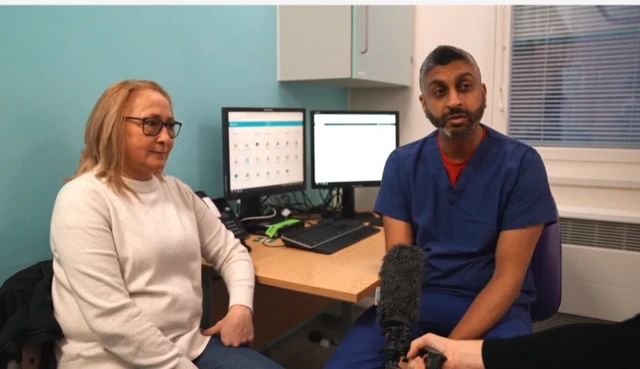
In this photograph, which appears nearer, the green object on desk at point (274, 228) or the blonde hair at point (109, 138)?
the blonde hair at point (109, 138)

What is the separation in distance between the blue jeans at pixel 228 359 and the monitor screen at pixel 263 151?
0.73 m

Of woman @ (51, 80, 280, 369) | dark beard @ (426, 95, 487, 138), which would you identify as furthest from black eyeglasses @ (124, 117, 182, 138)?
dark beard @ (426, 95, 487, 138)

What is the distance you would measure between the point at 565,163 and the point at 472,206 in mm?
1377

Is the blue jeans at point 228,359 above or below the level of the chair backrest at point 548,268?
below

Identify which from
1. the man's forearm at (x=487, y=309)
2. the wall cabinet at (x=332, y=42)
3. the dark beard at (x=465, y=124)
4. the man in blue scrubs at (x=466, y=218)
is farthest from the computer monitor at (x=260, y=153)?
the man's forearm at (x=487, y=309)

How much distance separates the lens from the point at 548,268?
160 centimetres

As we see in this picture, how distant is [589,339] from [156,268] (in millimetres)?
988

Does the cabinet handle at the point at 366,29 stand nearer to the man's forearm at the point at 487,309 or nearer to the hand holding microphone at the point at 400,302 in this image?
the man's forearm at the point at 487,309

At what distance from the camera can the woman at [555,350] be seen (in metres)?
0.84

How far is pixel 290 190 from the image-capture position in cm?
229

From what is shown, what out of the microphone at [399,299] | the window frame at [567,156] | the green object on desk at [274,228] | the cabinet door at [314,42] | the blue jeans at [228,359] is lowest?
the blue jeans at [228,359]

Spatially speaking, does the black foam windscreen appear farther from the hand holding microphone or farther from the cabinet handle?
the cabinet handle

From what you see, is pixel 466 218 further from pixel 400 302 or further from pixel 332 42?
pixel 332 42

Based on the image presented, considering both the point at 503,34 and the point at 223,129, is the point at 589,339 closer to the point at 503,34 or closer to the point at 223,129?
the point at 223,129
